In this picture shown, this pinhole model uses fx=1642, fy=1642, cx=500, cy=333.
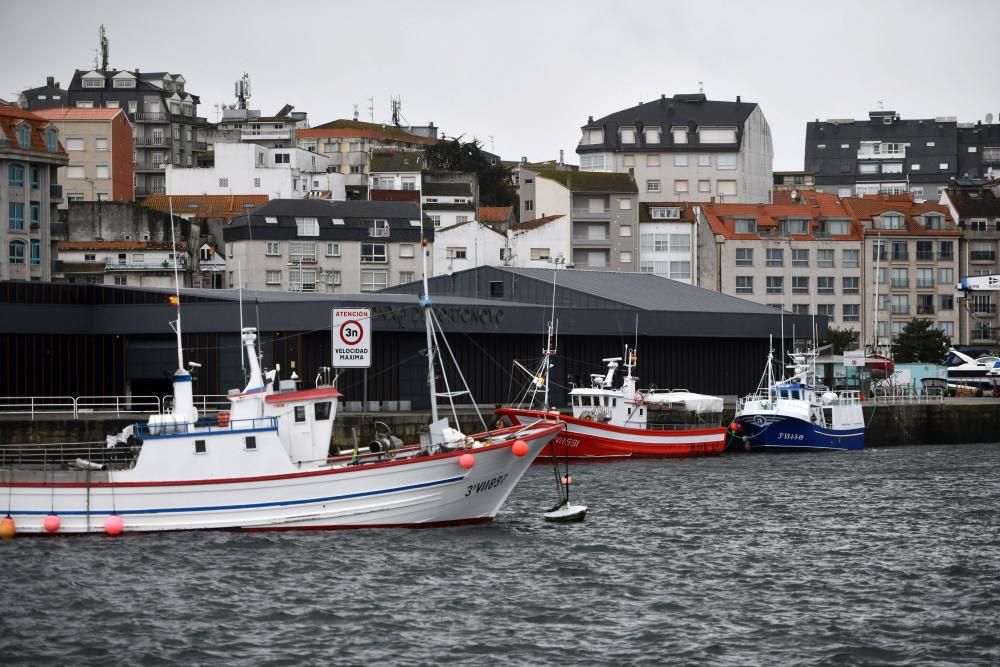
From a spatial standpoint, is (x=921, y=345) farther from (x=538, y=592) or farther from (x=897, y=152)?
(x=538, y=592)

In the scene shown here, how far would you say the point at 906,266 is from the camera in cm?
12081

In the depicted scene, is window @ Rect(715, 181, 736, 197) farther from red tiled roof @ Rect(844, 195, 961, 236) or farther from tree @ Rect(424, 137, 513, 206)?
tree @ Rect(424, 137, 513, 206)

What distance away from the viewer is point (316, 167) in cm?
13675

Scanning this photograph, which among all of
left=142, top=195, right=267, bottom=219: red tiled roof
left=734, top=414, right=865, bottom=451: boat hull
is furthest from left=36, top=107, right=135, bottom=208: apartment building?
left=734, top=414, right=865, bottom=451: boat hull

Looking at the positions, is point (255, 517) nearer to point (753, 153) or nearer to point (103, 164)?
point (103, 164)

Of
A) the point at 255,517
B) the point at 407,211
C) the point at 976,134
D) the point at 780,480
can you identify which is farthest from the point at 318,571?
the point at 976,134

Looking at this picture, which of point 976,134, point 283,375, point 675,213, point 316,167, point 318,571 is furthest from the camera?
point 976,134

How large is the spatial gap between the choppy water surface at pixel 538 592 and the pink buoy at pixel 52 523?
35 centimetres

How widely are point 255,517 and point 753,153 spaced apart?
103 m

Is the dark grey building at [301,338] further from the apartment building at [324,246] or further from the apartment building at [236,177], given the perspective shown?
the apartment building at [236,177]

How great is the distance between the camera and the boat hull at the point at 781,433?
74875mm

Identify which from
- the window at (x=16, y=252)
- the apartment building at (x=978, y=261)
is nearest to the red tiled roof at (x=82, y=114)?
the window at (x=16, y=252)

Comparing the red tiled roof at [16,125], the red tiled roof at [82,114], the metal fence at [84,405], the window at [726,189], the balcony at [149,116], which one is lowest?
the metal fence at [84,405]

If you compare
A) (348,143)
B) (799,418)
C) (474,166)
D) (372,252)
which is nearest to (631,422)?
(799,418)
